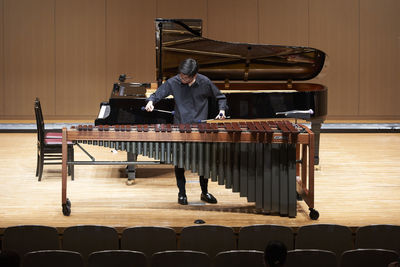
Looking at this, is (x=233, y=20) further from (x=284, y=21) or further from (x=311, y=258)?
(x=311, y=258)

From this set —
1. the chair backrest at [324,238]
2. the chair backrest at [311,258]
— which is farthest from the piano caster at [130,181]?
the chair backrest at [311,258]

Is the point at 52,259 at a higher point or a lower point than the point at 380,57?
lower

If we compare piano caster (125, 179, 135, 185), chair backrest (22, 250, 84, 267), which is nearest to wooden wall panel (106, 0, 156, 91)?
piano caster (125, 179, 135, 185)

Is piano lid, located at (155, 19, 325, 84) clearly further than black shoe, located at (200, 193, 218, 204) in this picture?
Yes

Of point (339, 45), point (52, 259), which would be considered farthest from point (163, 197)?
point (339, 45)

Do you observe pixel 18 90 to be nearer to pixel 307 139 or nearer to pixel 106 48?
pixel 106 48

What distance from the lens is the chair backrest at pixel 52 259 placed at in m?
3.18

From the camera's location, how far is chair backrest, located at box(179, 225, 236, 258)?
12.5 ft

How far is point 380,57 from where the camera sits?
10.5 metres

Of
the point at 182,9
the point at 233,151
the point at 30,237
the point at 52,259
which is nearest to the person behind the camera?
the point at 52,259

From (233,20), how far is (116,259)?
780 cm

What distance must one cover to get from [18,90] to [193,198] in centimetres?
595

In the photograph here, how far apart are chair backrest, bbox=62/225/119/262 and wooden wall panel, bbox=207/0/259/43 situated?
711 centimetres

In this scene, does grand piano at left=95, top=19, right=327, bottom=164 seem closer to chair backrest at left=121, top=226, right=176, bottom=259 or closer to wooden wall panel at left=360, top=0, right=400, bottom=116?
chair backrest at left=121, top=226, right=176, bottom=259
